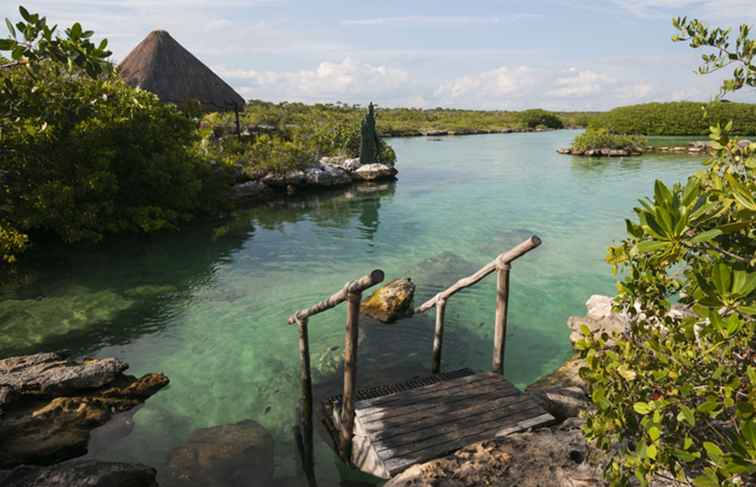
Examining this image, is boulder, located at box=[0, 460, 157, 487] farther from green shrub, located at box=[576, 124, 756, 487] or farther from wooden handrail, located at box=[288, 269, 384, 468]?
green shrub, located at box=[576, 124, 756, 487]

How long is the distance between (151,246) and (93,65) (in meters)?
11.5

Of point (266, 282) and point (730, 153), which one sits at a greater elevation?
point (730, 153)

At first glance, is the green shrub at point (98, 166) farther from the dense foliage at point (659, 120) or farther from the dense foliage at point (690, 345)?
the dense foliage at point (659, 120)

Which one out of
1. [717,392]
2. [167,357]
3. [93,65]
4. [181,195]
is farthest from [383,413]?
[181,195]

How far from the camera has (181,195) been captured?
14805 mm

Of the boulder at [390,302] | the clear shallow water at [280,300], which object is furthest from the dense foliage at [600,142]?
the boulder at [390,302]

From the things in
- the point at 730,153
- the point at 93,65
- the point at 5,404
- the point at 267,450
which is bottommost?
the point at 267,450

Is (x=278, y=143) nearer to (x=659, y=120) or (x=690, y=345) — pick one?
(x=690, y=345)

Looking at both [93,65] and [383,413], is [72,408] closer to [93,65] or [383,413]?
[383,413]

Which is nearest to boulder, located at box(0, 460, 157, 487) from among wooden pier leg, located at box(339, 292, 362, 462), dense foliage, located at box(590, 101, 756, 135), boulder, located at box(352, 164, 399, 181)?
wooden pier leg, located at box(339, 292, 362, 462)

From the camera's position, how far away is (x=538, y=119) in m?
88.9

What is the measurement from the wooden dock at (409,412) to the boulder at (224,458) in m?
0.51

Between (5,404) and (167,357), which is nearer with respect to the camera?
(5,404)

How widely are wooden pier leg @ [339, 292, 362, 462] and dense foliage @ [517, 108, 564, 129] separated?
89.8 m
